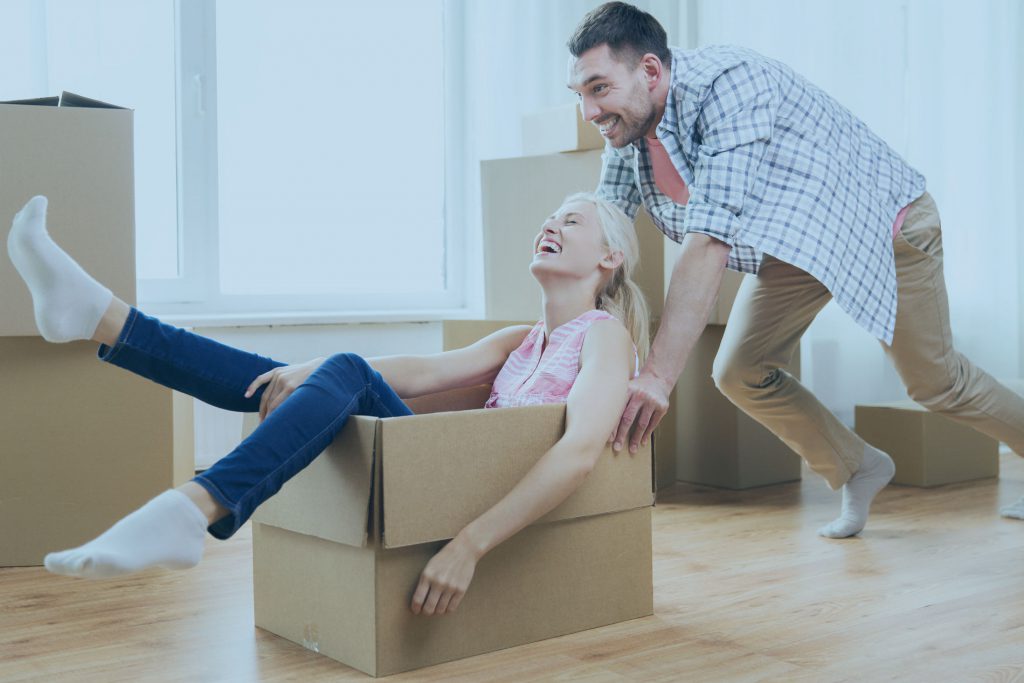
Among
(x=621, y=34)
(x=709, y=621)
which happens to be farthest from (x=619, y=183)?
(x=709, y=621)

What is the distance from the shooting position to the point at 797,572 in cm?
184

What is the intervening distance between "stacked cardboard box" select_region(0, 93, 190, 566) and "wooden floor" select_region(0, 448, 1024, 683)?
131mm

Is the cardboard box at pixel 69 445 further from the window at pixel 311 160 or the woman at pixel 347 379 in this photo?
the window at pixel 311 160

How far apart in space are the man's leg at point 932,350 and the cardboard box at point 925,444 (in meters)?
0.67

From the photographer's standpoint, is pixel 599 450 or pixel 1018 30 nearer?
pixel 599 450

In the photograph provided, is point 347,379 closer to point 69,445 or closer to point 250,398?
point 250,398

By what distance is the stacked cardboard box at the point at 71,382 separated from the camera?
6.11ft

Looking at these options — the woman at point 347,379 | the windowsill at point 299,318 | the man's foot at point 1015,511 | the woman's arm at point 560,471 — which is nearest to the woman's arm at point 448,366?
the woman at point 347,379

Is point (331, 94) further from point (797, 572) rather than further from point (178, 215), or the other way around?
point (797, 572)

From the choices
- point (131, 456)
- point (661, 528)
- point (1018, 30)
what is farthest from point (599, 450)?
point (1018, 30)

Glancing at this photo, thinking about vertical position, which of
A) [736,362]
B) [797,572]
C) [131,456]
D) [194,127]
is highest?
[194,127]

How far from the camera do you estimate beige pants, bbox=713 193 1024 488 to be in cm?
186

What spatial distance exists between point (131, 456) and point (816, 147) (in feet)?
4.43

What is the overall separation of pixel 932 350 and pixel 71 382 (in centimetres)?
158
